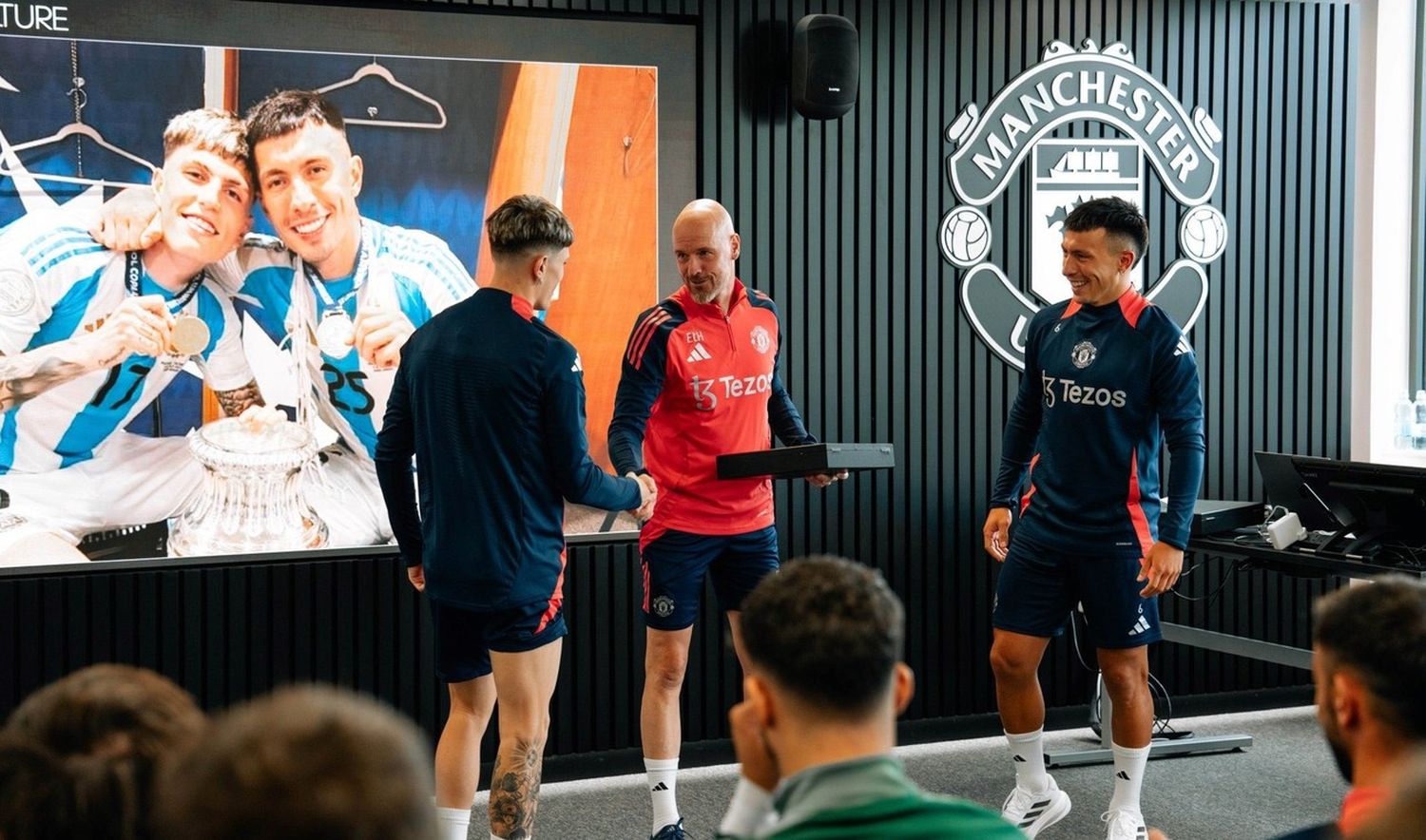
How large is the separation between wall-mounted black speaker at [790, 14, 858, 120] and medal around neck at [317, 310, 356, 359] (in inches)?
67.5

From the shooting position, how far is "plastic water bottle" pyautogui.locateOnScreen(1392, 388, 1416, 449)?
5.79 m

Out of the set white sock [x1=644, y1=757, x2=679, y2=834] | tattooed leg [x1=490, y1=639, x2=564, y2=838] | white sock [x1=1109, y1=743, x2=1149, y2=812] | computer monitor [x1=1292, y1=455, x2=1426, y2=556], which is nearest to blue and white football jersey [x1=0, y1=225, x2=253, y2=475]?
tattooed leg [x1=490, y1=639, x2=564, y2=838]

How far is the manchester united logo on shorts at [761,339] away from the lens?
4043 millimetres

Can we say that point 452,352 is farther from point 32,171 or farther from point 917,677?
point 917,677

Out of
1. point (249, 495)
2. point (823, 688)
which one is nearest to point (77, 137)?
point (249, 495)

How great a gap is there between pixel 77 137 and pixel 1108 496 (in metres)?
3.18

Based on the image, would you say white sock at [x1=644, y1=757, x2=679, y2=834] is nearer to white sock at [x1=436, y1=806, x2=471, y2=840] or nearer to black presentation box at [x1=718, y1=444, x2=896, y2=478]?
white sock at [x1=436, y1=806, x2=471, y2=840]

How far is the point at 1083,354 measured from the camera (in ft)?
12.8

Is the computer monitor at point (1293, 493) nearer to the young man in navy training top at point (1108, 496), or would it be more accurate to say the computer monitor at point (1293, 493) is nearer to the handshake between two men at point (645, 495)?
the young man in navy training top at point (1108, 496)

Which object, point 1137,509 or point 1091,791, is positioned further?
point 1091,791

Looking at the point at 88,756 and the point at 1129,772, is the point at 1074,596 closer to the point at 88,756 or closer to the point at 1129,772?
the point at 1129,772

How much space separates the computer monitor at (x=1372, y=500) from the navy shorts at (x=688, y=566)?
5.57 ft

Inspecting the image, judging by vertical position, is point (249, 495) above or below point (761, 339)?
below

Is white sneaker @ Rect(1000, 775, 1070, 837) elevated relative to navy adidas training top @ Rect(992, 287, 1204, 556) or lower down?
lower down
